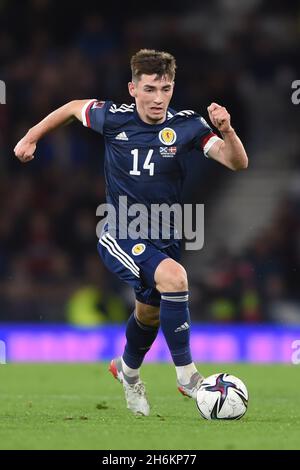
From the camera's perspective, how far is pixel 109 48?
17391mm

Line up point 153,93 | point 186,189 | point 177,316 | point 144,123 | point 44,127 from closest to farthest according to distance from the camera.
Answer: point 177,316, point 153,93, point 44,127, point 144,123, point 186,189

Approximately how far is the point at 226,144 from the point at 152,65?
66 centimetres

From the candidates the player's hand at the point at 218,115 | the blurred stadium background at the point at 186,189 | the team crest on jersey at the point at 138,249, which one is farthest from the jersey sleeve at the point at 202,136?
the blurred stadium background at the point at 186,189

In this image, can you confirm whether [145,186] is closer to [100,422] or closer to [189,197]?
[100,422]

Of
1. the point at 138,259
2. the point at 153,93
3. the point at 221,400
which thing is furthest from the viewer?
the point at 153,93

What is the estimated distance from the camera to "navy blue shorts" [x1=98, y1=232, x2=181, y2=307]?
23.8 ft

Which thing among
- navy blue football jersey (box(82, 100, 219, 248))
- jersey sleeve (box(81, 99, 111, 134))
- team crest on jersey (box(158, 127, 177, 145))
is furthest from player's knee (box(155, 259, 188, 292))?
jersey sleeve (box(81, 99, 111, 134))

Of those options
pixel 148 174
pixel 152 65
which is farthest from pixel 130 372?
pixel 152 65

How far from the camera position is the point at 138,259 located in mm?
7285

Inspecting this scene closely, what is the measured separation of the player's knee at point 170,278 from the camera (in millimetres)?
7059

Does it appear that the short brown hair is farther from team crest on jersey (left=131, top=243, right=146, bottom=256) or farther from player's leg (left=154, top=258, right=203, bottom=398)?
player's leg (left=154, top=258, right=203, bottom=398)

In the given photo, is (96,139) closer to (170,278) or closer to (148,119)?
(148,119)

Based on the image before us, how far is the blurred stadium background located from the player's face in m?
6.41
